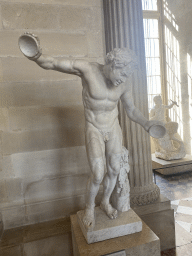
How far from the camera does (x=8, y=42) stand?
10.3 feet

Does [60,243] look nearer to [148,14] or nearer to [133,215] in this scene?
[133,215]

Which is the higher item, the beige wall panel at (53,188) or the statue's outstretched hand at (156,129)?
the statue's outstretched hand at (156,129)

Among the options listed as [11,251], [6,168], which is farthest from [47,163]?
[11,251]

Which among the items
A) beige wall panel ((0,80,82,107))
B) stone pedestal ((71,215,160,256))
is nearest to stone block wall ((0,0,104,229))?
beige wall panel ((0,80,82,107))

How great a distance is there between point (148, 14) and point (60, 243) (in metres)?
8.70

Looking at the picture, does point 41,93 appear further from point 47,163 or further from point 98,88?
point 98,88

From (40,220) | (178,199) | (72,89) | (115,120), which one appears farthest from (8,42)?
(178,199)

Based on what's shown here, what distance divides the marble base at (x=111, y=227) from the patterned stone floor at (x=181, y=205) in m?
0.98

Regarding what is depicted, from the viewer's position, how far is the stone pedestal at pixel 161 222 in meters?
3.10

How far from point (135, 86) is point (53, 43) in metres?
1.35

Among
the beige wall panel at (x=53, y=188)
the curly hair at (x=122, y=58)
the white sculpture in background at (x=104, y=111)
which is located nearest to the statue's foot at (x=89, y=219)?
the white sculpture in background at (x=104, y=111)

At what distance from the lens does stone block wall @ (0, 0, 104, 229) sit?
3191 millimetres

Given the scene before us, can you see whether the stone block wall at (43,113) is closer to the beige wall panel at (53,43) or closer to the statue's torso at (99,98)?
the beige wall panel at (53,43)

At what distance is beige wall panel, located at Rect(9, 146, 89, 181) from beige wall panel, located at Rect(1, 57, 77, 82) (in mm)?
1078
